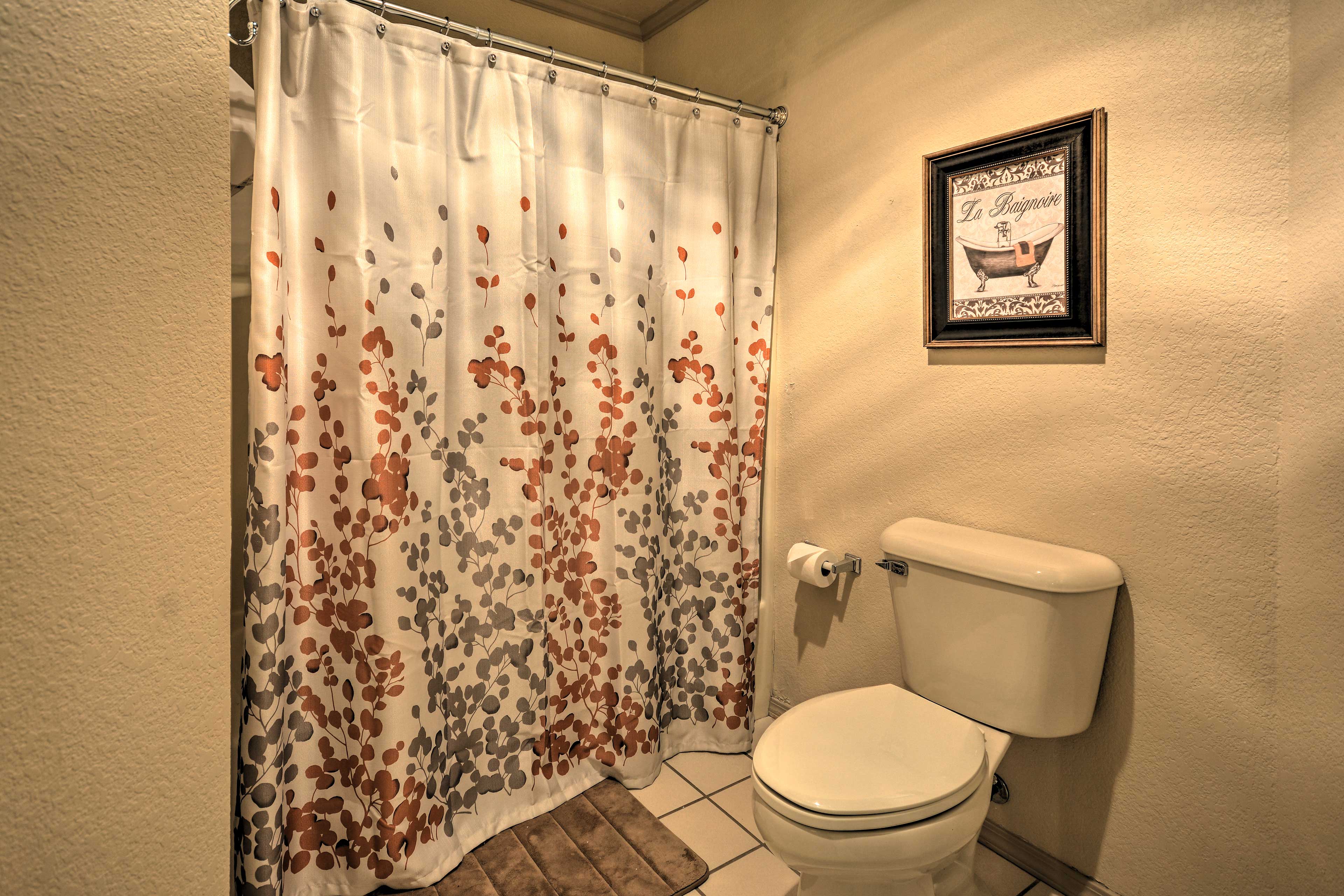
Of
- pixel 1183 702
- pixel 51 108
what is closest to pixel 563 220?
pixel 51 108

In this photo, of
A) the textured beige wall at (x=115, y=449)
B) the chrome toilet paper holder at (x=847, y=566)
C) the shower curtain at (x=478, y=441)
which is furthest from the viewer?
the chrome toilet paper holder at (x=847, y=566)

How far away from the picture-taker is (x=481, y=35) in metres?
1.64

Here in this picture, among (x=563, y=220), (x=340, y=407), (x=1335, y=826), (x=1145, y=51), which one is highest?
(x=1145, y=51)

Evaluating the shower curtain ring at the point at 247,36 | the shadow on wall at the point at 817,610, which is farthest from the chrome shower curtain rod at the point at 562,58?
the shadow on wall at the point at 817,610

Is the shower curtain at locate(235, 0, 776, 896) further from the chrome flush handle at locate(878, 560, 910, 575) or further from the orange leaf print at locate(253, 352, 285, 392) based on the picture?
the chrome flush handle at locate(878, 560, 910, 575)

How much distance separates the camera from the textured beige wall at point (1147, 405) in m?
1.25

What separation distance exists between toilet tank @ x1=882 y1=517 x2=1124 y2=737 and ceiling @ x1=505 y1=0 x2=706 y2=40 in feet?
6.56

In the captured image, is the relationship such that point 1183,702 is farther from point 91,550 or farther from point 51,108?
point 51,108

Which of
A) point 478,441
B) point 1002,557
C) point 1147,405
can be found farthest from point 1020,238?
point 478,441

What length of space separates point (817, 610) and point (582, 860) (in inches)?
36.9

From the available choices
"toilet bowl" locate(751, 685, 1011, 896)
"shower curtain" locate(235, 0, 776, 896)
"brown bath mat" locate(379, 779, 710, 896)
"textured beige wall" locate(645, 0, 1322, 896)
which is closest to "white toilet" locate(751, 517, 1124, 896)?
"toilet bowl" locate(751, 685, 1011, 896)

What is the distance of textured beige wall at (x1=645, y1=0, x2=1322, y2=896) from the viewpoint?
125 centimetres

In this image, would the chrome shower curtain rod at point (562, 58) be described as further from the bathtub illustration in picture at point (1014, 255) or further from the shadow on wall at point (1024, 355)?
the shadow on wall at point (1024, 355)

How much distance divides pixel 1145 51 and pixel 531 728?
80.7 inches
